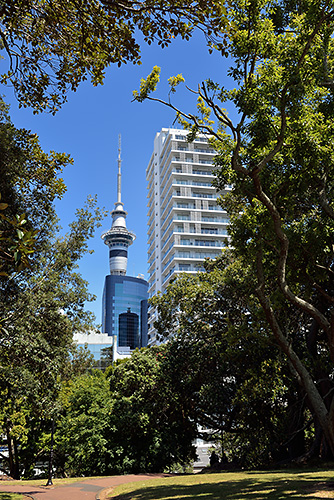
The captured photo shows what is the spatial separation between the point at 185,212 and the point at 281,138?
72.6 m

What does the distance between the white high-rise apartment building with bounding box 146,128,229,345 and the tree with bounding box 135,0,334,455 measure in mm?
63138

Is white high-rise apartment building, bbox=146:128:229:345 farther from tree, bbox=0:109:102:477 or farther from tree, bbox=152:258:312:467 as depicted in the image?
tree, bbox=0:109:102:477

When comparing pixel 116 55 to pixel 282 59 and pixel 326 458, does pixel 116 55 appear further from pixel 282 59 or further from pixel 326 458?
pixel 326 458

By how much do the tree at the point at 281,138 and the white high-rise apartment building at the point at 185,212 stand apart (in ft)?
207

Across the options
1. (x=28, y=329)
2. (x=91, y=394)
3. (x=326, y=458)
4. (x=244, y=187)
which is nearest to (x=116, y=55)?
(x=244, y=187)

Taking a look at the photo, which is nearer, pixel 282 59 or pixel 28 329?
pixel 282 59

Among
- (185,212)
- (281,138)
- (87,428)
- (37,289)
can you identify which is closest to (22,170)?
(37,289)

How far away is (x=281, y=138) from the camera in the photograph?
8719mm

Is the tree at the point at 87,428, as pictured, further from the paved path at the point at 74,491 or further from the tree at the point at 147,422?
the paved path at the point at 74,491

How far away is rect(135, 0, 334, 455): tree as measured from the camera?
866cm

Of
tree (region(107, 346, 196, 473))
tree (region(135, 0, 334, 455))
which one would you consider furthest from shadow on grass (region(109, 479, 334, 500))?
tree (region(107, 346, 196, 473))

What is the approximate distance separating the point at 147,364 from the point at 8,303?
11.5 metres

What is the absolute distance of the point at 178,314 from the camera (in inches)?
907

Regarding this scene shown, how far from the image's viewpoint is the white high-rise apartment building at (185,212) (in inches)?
3105
